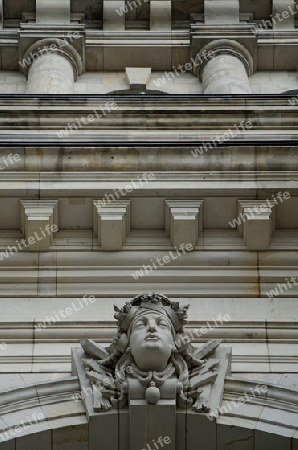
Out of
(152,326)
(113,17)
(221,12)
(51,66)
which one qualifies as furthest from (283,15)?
(152,326)

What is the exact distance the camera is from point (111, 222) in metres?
15.7

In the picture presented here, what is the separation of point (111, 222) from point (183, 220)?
938 mm

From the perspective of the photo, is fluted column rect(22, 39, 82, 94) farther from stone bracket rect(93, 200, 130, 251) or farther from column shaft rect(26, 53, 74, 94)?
stone bracket rect(93, 200, 130, 251)

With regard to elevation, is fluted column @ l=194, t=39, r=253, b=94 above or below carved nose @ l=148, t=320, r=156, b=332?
above

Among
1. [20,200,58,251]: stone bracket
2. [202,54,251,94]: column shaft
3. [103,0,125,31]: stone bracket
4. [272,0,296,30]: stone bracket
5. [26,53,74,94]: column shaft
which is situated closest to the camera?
[20,200,58,251]: stone bracket

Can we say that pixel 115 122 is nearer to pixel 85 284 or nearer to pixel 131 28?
pixel 85 284

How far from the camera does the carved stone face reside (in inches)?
509

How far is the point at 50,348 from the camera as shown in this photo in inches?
572

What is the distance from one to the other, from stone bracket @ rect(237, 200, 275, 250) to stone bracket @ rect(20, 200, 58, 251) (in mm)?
2475

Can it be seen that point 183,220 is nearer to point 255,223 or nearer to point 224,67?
point 255,223

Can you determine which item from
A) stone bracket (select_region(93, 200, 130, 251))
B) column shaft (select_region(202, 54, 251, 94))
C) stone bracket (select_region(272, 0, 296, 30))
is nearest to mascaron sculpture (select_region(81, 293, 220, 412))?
stone bracket (select_region(93, 200, 130, 251))

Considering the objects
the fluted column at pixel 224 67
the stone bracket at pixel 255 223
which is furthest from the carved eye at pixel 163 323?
the fluted column at pixel 224 67

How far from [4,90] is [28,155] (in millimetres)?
8327

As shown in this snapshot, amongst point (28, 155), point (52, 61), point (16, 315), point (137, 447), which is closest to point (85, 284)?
point (16, 315)
